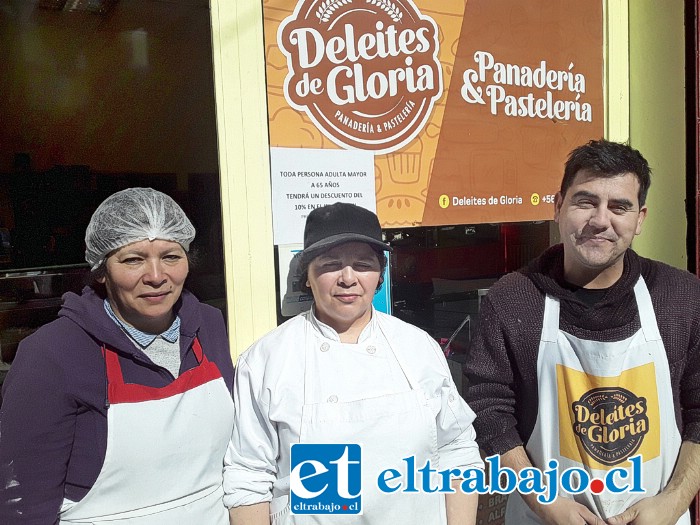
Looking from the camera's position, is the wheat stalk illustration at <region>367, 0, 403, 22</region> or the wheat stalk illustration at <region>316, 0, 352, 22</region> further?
the wheat stalk illustration at <region>367, 0, 403, 22</region>

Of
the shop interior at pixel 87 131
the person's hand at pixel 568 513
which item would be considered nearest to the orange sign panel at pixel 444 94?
the shop interior at pixel 87 131

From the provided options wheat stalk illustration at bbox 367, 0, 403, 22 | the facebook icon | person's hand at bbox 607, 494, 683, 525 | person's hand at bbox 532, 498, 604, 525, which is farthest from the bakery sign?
person's hand at bbox 607, 494, 683, 525

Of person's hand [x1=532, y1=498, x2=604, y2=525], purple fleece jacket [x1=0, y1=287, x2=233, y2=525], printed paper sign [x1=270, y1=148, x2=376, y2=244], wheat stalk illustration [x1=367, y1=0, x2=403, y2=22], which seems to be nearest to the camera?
purple fleece jacket [x1=0, y1=287, x2=233, y2=525]

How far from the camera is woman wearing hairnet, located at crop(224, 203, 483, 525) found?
1.72 meters

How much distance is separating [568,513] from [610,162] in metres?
1.18

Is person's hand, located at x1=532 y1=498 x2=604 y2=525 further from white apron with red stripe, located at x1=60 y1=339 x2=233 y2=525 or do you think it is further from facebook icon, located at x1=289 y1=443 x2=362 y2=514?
white apron with red stripe, located at x1=60 y1=339 x2=233 y2=525

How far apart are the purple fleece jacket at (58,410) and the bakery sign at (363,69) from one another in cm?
121

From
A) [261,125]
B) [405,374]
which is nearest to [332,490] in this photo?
[405,374]

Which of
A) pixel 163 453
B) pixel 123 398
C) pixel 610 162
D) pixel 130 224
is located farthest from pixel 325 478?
pixel 610 162

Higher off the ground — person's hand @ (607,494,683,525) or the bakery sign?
the bakery sign

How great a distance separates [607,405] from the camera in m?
1.93

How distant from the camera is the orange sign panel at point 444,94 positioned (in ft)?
7.75

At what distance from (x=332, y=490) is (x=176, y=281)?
32.1 inches

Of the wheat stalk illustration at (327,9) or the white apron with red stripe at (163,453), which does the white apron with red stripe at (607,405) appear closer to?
the white apron with red stripe at (163,453)
